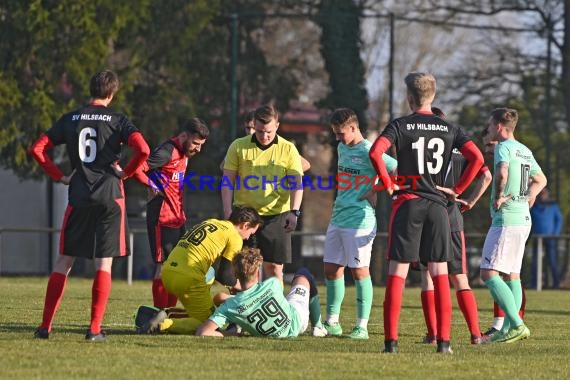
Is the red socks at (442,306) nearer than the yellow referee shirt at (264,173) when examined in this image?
Yes

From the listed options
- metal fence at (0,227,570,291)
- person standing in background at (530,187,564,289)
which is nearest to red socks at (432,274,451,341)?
metal fence at (0,227,570,291)

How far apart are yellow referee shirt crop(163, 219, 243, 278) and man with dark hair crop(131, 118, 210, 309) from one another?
1.09 m

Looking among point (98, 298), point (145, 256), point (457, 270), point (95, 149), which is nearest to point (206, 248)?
point (98, 298)

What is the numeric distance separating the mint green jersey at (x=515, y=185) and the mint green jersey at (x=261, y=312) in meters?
2.15

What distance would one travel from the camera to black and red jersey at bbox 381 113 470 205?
9.77 m

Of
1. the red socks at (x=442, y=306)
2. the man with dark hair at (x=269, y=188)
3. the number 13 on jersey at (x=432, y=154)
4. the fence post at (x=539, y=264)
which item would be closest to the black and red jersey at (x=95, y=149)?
the man with dark hair at (x=269, y=188)

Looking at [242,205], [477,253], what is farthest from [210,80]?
[242,205]

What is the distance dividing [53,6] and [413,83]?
640 inches

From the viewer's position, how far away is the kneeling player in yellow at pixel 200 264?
36.8 ft

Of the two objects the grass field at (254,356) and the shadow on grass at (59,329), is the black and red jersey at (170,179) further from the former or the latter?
the shadow on grass at (59,329)

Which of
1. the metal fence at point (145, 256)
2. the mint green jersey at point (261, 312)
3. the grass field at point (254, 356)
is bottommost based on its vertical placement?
the metal fence at point (145, 256)

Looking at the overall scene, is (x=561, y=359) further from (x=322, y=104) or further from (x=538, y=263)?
(x=322, y=104)

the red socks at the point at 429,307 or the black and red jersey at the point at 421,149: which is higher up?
the black and red jersey at the point at 421,149

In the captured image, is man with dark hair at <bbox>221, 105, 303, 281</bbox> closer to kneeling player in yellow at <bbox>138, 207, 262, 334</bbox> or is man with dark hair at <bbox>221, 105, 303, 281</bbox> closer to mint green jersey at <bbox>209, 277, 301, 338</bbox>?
kneeling player in yellow at <bbox>138, 207, 262, 334</bbox>
